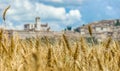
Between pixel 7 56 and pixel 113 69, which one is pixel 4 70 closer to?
pixel 7 56

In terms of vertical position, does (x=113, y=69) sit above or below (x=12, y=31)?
below

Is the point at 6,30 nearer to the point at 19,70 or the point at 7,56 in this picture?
the point at 7,56

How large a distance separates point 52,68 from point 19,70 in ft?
0.61

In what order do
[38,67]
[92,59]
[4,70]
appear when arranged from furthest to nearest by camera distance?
[92,59] → [4,70] → [38,67]

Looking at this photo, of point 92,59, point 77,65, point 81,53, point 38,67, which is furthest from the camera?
point 81,53

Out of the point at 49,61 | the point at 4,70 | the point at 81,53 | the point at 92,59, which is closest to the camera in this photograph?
the point at 49,61

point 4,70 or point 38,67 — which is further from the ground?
point 38,67

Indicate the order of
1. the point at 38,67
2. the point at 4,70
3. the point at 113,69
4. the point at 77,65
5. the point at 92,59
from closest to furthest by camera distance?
the point at 38,67, the point at 4,70, the point at 77,65, the point at 113,69, the point at 92,59

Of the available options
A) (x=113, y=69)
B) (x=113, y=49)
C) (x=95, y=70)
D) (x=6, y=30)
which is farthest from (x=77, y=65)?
(x=6, y=30)

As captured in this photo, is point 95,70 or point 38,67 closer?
point 38,67

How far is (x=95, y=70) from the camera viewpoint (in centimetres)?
230

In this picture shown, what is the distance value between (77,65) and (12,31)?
1.61 metres

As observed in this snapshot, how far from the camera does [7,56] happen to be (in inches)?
107

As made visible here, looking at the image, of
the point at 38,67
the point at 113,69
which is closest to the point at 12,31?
the point at 113,69
